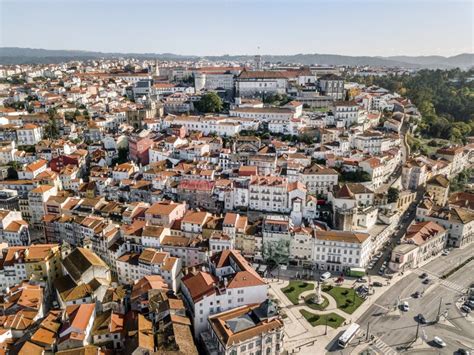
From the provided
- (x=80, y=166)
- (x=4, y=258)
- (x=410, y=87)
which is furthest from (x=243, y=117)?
(x=410, y=87)

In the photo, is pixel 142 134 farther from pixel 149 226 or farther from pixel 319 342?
pixel 319 342

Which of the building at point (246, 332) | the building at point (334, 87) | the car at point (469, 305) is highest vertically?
the building at point (334, 87)

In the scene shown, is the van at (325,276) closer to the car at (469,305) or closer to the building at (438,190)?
the car at (469,305)

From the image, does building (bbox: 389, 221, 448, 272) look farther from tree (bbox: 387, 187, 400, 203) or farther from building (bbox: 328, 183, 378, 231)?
building (bbox: 328, 183, 378, 231)

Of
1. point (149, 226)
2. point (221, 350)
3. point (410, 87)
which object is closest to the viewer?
point (221, 350)

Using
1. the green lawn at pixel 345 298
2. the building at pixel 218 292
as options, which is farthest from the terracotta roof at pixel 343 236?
the building at pixel 218 292

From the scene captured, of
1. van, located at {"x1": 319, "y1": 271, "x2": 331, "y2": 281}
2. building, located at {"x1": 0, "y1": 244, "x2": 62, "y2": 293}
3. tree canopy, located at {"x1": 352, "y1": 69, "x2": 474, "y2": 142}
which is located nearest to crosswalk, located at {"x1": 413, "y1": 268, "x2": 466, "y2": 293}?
van, located at {"x1": 319, "y1": 271, "x2": 331, "y2": 281}

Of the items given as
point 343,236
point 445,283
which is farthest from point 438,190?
point 343,236
